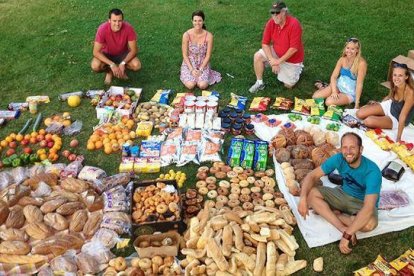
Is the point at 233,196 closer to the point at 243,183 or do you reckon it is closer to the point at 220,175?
the point at 243,183

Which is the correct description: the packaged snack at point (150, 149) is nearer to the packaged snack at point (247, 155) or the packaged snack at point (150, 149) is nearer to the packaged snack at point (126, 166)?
the packaged snack at point (126, 166)

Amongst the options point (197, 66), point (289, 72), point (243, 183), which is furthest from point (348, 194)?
point (197, 66)

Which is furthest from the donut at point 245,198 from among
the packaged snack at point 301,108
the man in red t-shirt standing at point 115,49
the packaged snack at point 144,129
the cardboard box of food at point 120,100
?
the man in red t-shirt standing at point 115,49

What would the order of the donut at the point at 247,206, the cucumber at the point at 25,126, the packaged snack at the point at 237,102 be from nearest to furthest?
1. the donut at the point at 247,206
2. the cucumber at the point at 25,126
3. the packaged snack at the point at 237,102

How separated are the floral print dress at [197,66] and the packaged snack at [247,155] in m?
2.20

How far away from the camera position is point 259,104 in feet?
24.5

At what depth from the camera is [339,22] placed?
10.6 m

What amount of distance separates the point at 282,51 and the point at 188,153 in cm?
302

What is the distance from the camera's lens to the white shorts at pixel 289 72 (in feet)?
26.0

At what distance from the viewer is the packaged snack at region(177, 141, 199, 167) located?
244 inches

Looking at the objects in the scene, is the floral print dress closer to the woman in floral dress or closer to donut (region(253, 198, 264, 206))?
the woman in floral dress

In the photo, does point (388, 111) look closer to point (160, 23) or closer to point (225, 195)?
point (225, 195)

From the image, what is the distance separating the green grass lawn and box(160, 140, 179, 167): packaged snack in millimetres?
317

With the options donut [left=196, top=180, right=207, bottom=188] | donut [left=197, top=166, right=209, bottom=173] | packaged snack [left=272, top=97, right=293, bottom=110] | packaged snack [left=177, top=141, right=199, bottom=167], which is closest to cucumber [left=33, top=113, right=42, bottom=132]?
packaged snack [left=177, top=141, right=199, bottom=167]
